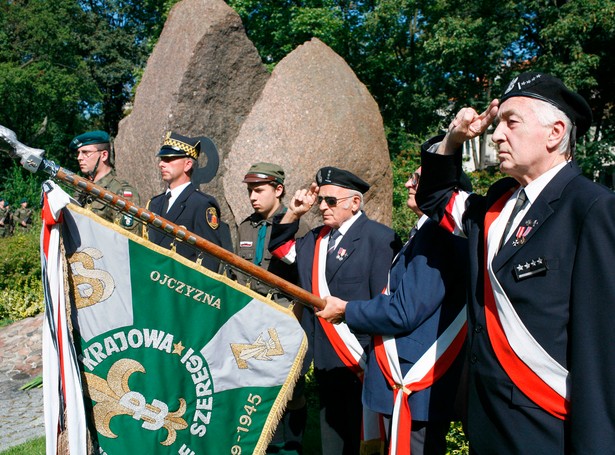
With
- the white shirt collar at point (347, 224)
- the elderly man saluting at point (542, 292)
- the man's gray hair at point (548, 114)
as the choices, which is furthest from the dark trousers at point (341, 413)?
the man's gray hair at point (548, 114)

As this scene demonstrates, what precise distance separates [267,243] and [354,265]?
3.67 feet

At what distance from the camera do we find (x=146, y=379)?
2.71 m

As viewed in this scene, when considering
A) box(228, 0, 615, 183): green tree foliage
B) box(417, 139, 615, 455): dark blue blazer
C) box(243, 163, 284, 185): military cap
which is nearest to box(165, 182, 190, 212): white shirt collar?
box(243, 163, 284, 185): military cap

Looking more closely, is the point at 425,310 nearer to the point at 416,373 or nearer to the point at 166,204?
the point at 416,373

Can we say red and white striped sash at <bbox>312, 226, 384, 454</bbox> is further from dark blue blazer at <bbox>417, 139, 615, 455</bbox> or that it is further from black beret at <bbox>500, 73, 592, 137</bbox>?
black beret at <bbox>500, 73, 592, 137</bbox>

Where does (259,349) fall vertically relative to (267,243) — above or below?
below

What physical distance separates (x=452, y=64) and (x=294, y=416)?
17.7m

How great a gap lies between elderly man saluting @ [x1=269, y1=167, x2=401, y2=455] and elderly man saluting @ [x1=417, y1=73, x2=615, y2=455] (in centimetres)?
126

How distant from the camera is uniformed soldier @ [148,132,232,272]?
4.43 m

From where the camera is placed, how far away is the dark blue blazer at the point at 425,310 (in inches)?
104

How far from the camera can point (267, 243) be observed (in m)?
4.43

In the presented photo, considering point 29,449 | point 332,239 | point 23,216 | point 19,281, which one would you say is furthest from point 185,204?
point 23,216

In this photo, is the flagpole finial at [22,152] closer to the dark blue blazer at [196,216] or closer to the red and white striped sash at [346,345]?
the red and white striped sash at [346,345]

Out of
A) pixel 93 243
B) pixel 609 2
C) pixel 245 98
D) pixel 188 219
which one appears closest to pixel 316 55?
pixel 245 98
